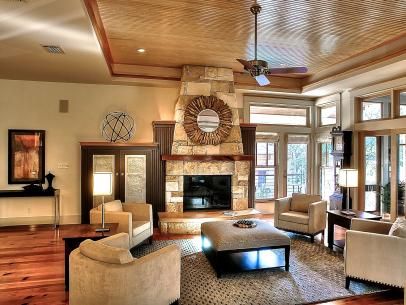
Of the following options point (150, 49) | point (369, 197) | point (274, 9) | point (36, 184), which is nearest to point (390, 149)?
point (369, 197)

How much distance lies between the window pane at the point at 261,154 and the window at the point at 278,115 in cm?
58

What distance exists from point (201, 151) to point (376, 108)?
12.4ft

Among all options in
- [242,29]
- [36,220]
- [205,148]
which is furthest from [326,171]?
[36,220]

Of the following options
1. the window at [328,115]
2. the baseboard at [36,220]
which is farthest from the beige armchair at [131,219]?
the window at [328,115]

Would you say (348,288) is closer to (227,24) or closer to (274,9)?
(274,9)

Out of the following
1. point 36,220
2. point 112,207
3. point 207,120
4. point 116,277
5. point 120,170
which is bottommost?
point 36,220

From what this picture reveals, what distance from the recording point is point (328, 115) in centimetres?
741

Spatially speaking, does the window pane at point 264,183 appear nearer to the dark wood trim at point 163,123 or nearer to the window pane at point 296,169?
the window pane at point 296,169

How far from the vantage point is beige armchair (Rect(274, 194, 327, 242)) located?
4871mm

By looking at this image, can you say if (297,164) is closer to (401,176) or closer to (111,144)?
(401,176)

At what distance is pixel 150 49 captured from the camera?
511cm

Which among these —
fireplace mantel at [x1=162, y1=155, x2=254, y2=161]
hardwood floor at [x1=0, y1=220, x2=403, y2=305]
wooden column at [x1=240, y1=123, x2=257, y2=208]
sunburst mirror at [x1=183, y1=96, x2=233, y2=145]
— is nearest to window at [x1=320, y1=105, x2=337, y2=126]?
wooden column at [x1=240, y1=123, x2=257, y2=208]

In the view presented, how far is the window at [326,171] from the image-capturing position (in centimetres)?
722

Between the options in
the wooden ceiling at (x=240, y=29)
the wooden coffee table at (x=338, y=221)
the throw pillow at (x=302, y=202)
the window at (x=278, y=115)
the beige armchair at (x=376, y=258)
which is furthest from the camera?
the window at (x=278, y=115)
